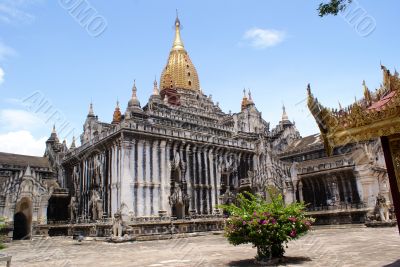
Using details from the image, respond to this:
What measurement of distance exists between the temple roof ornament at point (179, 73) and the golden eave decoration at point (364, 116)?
50.0 metres

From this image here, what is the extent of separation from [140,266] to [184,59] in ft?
175

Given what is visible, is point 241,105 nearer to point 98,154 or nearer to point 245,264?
point 98,154

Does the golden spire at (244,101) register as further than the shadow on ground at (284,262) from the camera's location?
Yes

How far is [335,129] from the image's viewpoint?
8.92 meters

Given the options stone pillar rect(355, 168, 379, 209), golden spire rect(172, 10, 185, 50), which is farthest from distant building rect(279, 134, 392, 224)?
golden spire rect(172, 10, 185, 50)

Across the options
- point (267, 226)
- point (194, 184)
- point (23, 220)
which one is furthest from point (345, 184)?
point (23, 220)

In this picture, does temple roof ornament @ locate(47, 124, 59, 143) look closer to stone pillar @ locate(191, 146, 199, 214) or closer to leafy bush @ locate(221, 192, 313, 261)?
stone pillar @ locate(191, 146, 199, 214)

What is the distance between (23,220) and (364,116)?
40.5 m

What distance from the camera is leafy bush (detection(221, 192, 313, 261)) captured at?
1211 cm

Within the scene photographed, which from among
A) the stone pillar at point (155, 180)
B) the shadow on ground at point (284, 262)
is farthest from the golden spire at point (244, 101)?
the shadow on ground at point (284, 262)

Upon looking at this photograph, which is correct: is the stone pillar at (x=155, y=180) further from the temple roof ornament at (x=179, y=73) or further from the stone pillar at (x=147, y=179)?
the temple roof ornament at (x=179, y=73)

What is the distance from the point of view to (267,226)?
1205 cm

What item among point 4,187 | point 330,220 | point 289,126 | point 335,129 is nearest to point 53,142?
point 4,187

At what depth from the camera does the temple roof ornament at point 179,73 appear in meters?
59.1
